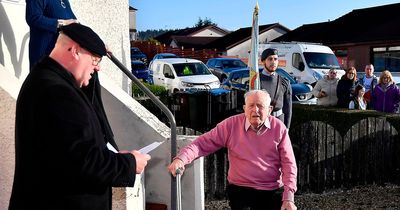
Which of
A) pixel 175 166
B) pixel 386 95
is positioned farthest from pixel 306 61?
pixel 175 166

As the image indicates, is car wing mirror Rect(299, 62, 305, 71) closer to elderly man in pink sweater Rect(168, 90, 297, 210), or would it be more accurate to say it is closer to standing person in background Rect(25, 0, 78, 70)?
elderly man in pink sweater Rect(168, 90, 297, 210)

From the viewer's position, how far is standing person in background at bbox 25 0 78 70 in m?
3.43

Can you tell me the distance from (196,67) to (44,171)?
18032mm

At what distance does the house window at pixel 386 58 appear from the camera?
2442 cm

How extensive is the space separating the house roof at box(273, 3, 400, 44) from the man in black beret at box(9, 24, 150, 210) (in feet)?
85.2

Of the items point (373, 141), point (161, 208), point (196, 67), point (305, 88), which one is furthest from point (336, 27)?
point (161, 208)

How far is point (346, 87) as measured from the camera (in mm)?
9016

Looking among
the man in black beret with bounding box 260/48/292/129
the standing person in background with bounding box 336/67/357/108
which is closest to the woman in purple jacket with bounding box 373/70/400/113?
the standing person in background with bounding box 336/67/357/108

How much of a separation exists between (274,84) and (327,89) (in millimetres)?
4377

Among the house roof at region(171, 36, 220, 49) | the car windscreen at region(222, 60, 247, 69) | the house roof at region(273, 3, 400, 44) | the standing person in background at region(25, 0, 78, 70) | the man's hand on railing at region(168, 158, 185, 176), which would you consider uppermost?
the house roof at region(171, 36, 220, 49)

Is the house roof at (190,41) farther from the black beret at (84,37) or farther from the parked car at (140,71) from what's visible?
the black beret at (84,37)

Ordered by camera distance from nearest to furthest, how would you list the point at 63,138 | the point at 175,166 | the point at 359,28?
the point at 63,138 < the point at 175,166 < the point at 359,28

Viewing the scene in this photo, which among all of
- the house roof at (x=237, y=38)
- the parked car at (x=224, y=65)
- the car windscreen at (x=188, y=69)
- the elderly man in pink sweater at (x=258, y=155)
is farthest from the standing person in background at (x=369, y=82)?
the house roof at (x=237, y=38)

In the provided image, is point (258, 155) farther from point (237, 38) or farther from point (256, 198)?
point (237, 38)
